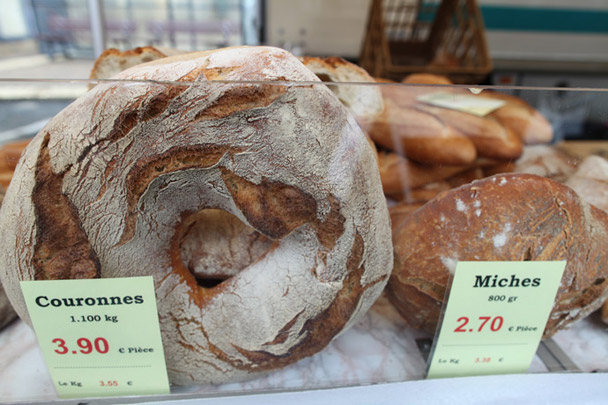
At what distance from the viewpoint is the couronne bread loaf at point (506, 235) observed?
700 millimetres

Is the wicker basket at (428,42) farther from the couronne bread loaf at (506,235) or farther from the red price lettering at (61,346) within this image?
the red price lettering at (61,346)

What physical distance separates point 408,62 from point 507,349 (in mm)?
1544

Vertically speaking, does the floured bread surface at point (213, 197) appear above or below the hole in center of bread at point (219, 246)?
above

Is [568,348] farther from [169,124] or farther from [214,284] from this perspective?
[169,124]

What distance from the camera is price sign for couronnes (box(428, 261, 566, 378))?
0.70 metres

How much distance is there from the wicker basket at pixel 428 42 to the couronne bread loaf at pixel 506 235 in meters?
1.06

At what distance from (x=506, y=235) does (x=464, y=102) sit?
0.27m

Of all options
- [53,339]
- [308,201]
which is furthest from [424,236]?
[53,339]

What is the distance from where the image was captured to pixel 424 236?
0.75 meters

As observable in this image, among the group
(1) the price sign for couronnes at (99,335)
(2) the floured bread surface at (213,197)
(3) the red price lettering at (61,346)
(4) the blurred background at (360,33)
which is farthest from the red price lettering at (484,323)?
(4) the blurred background at (360,33)

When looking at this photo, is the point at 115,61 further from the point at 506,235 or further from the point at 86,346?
the point at 506,235

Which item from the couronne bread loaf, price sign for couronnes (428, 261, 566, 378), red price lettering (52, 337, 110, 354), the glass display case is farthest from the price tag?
red price lettering (52, 337, 110, 354)

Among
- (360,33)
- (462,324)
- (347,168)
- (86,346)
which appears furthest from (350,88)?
(360,33)

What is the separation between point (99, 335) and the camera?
2.13ft
